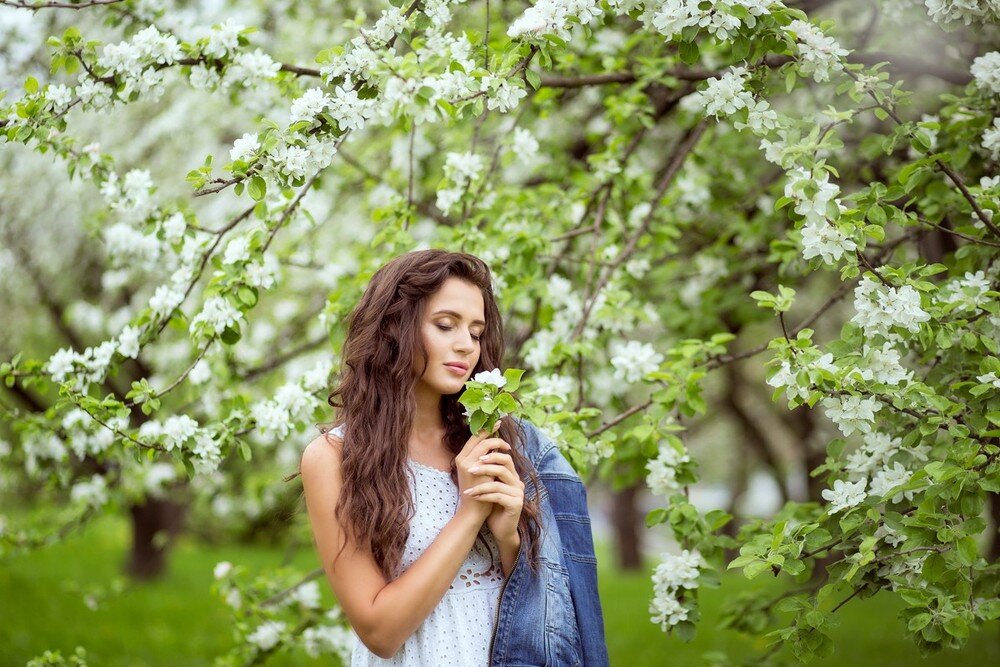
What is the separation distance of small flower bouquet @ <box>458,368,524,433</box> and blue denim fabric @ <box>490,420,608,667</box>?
12.1 inches

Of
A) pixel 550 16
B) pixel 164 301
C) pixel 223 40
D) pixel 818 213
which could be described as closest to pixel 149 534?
pixel 164 301

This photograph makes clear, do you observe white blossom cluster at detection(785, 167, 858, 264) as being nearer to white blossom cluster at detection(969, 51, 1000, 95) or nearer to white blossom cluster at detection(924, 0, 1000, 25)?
white blossom cluster at detection(924, 0, 1000, 25)

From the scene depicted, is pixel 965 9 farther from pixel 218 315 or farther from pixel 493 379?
pixel 218 315

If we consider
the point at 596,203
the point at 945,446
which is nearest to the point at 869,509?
the point at 945,446

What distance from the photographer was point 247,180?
2217mm

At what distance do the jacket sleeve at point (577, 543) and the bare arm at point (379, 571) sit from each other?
0.33 m

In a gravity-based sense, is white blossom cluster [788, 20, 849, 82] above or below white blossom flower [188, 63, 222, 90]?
below

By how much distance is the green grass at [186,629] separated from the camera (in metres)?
5.45

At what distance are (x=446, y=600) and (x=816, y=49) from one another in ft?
5.26

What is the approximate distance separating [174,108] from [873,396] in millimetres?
5230

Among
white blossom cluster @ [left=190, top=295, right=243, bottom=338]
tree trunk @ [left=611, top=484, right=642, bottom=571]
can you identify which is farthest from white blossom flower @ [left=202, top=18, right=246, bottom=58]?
tree trunk @ [left=611, top=484, right=642, bottom=571]

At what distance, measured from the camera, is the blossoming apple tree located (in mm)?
2094

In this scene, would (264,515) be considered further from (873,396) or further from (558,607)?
(873,396)

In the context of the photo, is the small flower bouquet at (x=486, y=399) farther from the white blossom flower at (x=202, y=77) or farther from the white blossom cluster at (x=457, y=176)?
the white blossom flower at (x=202, y=77)
